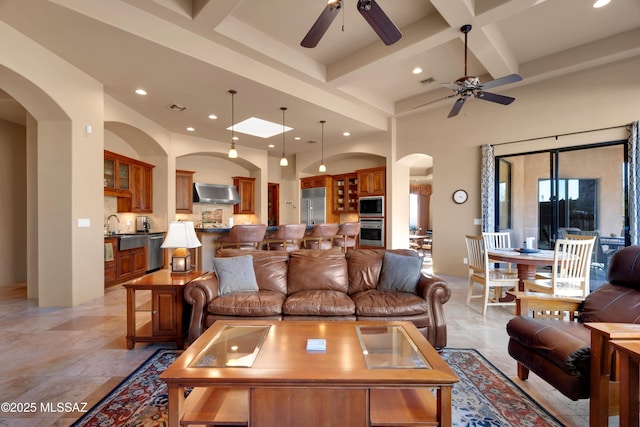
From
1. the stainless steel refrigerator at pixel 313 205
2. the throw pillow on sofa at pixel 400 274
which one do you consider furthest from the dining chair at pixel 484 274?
the stainless steel refrigerator at pixel 313 205

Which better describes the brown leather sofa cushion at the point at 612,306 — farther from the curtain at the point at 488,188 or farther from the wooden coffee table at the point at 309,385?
the curtain at the point at 488,188

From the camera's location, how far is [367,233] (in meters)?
7.50

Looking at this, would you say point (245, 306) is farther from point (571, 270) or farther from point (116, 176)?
point (116, 176)

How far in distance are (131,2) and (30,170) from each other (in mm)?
3092

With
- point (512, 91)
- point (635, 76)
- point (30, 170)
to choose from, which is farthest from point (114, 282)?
point (635, 76)

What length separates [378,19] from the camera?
234cm

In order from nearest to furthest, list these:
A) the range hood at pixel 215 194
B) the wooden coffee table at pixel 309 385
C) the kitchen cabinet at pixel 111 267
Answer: the wooden coffee table at pixel 309 385 → the kitchen cabinet at pixel 111 267 → the range hood at pixel 215 194

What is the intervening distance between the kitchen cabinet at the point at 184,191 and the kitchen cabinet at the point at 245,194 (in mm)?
1325

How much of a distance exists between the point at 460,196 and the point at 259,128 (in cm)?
458

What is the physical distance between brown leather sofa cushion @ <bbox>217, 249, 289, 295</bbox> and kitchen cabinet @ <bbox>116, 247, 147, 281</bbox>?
3085 millimetres

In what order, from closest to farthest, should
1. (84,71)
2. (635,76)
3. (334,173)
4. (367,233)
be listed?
1. (84,71)
2. (635,76)
3. (367,233)
4. (334,173)

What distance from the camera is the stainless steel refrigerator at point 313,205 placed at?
28.8 feet

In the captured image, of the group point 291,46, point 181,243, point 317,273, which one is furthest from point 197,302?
point 291,46

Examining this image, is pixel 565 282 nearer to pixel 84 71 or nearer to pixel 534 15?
pixel 534 15
